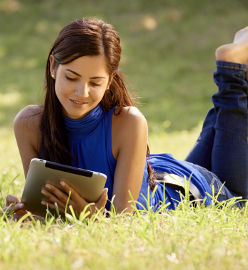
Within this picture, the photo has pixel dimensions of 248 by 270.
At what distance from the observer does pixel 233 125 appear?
376 centimetres

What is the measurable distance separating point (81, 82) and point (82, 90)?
42 millimetres

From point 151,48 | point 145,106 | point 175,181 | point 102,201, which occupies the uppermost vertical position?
point 151,48

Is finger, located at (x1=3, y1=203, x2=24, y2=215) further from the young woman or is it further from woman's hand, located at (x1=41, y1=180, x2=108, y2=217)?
woman's hand, located at (x1=41, y1=180, x2=108, y2=217)

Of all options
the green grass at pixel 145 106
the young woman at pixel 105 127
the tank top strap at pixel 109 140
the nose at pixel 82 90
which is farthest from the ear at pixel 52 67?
the green grass at pixel 145 106

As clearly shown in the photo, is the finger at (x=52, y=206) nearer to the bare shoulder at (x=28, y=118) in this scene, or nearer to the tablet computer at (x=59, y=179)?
the tablet computer at (x=59, y=179)

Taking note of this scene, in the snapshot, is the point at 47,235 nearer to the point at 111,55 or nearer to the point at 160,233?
the point at 160,233

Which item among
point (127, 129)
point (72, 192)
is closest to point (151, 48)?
point (127, 129)

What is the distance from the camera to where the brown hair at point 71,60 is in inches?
109

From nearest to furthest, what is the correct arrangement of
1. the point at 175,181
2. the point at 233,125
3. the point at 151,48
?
the point at 175,181 → the point at 233,125 → the point at 151,48

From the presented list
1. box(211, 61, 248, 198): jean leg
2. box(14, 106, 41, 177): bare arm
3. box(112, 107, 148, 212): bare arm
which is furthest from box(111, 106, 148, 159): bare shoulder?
box(211, 61, 248, 198): jean leg

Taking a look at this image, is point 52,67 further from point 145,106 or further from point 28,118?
point 145,106

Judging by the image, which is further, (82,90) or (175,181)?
(175,181)

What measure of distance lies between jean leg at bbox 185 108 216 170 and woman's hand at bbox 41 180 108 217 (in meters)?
1.50

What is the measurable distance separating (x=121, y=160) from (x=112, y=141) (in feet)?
0.52
